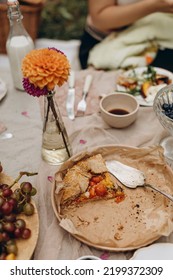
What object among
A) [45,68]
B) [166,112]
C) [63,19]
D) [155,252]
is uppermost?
[45,68]

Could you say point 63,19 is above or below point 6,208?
below

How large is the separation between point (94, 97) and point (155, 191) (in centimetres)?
43

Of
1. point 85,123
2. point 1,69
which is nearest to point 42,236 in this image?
point 85,123

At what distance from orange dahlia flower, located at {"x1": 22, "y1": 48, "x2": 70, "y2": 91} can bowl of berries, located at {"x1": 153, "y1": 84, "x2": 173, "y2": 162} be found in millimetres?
284

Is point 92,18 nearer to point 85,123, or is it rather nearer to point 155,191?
point 85,123

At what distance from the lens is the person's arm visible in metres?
1.36

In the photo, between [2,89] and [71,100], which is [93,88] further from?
[2,89]

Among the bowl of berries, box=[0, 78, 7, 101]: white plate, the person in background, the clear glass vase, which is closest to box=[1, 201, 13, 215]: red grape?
the clear glass vase

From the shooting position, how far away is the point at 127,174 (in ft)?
3.00

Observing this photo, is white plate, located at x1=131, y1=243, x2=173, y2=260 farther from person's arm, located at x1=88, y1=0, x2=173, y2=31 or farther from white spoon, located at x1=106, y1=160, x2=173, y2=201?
person's arm, located at x1=88, y1=0, x2=173, y2=31

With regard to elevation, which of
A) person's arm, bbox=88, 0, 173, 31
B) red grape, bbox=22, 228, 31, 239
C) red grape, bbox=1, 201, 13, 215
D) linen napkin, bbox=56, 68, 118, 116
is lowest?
linen napkin, bbox=56, 68, 118, 116

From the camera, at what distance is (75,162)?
93 centimetres

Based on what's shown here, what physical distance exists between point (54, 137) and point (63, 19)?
169cm

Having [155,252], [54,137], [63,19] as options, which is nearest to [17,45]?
[54,137]
